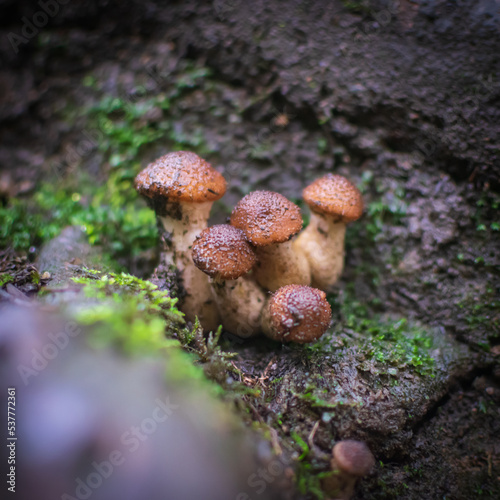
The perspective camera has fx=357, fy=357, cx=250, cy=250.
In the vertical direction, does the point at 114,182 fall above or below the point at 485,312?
above

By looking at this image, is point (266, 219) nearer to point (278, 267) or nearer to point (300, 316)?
point (278, 267)

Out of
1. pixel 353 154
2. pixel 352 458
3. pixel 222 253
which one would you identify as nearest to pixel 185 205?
pixel 222 253

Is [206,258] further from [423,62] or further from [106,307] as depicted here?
[423,62]

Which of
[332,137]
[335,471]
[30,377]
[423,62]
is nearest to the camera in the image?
[30,377]

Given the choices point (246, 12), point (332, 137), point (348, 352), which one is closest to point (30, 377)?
point (348, 352)

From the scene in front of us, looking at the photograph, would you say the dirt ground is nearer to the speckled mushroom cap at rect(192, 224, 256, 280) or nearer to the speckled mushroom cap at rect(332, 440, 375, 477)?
the speckled mushroom cap at rect(332, 440, 375, 477)

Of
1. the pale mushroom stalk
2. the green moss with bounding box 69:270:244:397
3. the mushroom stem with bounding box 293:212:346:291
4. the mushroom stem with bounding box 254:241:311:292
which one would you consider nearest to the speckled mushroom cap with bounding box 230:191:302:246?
the mushroom stem with bounding box 254:241:311:292
